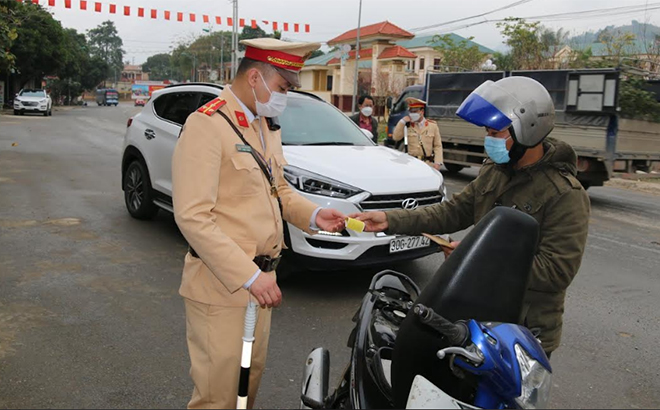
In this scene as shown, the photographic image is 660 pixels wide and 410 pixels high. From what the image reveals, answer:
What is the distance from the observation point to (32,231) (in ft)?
22.5

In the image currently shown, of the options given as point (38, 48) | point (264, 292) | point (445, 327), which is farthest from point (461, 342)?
point (38, 48)

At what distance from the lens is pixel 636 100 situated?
1074 cm

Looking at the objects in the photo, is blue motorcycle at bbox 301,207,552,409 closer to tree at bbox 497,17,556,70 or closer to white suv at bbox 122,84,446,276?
white suv at bbox 122,84,446,276

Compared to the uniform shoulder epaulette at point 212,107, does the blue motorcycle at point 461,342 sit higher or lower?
lower

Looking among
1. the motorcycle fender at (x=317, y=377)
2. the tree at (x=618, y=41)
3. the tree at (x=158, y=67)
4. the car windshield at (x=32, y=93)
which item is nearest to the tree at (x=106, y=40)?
the tree at (x=158, y=67)

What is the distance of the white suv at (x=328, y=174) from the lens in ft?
15.7

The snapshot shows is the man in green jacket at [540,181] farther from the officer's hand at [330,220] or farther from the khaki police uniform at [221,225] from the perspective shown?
the khaki police uniform at [221,225]

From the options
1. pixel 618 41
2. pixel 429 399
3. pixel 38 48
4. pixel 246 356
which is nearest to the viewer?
pixel 429 399

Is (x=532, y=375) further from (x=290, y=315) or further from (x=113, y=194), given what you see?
(x=113, y=194)

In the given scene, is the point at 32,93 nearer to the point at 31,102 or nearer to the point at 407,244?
the point at 31,102

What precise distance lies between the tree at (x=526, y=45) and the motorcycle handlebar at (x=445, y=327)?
25.9 m

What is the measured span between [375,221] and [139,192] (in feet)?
17.5

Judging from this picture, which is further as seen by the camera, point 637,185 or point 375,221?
point 637,185

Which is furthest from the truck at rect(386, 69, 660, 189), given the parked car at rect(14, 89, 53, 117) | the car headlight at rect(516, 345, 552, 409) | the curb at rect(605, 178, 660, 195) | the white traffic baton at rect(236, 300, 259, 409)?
the parked car at rect(14, 89, 53, 117)
